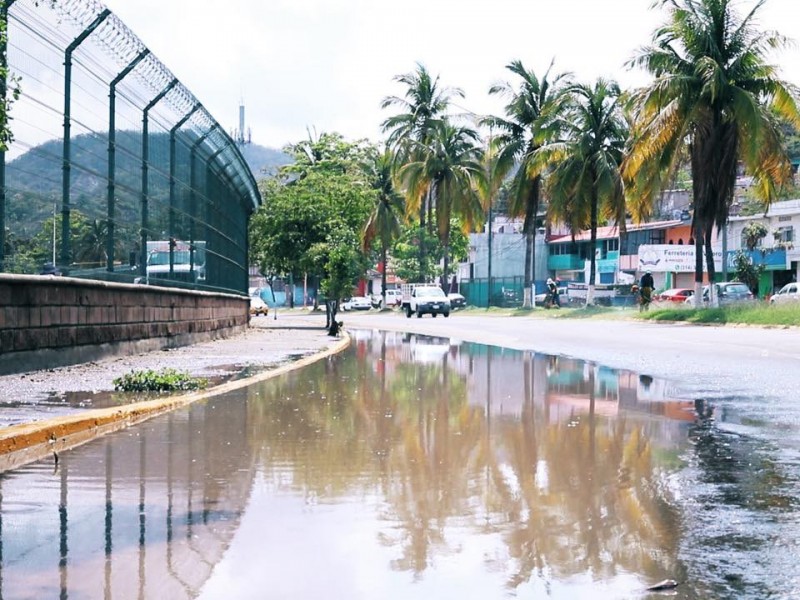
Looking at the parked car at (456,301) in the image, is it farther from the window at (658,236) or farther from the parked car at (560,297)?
the window at (658,236)

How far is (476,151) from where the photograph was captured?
218 ft

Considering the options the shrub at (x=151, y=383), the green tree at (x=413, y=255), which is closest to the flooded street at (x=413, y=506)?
the shrub at (x=151, y=383)

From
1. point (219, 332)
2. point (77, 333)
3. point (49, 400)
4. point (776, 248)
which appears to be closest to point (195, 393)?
point (49, 400)

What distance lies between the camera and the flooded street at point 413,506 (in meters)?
4.94

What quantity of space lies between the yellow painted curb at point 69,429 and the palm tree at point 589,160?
40.5 metres

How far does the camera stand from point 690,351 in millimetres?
23000

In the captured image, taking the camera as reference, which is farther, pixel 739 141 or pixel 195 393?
pixel 739 141

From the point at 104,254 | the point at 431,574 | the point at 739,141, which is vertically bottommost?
the point at 431,574

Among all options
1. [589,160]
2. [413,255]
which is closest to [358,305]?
[413,255]

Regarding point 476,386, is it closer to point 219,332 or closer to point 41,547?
point 41,547

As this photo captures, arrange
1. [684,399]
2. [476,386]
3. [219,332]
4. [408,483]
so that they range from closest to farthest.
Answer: [408,483]
[684,399]
[476,386]
[219,332]

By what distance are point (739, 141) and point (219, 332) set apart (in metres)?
20.0

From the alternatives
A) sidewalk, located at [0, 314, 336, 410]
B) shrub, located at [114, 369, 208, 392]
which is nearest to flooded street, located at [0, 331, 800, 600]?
shrub, located at [114, 369, 208, 392]

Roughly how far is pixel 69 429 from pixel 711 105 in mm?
33020
